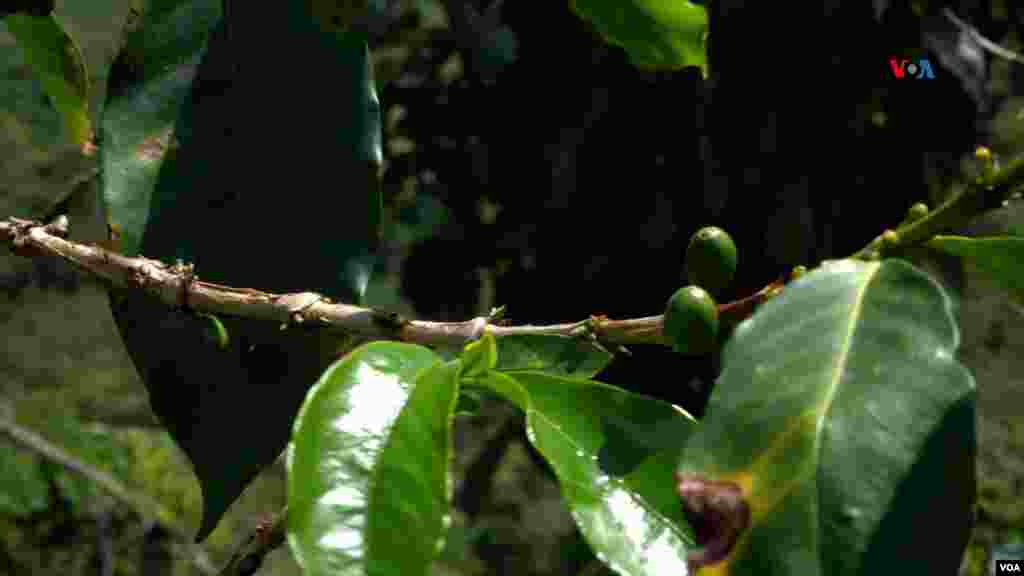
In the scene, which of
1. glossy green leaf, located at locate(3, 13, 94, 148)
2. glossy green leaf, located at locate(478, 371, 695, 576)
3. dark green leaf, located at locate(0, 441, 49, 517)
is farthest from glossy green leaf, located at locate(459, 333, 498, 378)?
dark green leaf, located at locate(0, 441, 49, 517)

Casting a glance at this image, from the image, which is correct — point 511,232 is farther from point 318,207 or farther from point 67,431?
point 318,207

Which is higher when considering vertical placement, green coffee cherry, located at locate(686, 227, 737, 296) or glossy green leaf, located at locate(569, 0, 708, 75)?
glossy green leaf, located at locate(569, 0, 708, 75)

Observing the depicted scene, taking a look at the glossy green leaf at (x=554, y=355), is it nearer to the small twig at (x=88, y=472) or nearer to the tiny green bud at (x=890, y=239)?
the tiny green bud at (x=890, y=239)

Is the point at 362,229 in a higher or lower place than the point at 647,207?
higher

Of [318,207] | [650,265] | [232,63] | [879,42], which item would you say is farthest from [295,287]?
[879,42]

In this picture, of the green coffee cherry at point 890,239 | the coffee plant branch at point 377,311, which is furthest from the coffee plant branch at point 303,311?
the green coffee cherry at point 890,239

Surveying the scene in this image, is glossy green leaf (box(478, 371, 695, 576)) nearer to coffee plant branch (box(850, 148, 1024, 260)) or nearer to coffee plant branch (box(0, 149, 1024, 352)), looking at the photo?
coffee plant branch (box(0, 149, 1024, 352))

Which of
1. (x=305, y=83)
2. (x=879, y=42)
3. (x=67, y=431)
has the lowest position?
(x=67, y=431)
